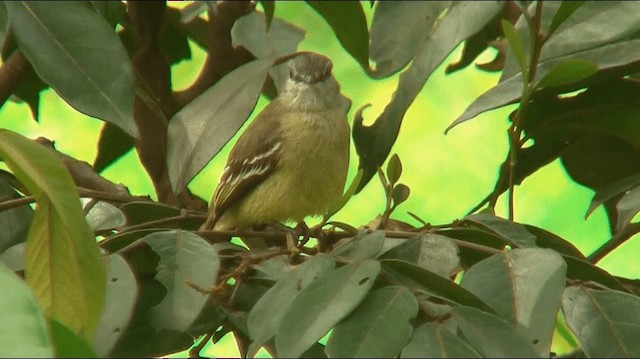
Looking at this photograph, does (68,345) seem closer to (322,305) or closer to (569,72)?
(322,305)

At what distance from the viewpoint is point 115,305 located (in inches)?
39.9

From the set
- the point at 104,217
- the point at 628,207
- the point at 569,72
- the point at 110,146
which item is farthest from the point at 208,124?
the point at 110,146

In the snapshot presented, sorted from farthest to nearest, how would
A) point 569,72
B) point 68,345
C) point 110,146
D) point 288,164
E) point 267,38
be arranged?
point 288,164
point 110,146
point 267,38
point 569,72
point 68,345

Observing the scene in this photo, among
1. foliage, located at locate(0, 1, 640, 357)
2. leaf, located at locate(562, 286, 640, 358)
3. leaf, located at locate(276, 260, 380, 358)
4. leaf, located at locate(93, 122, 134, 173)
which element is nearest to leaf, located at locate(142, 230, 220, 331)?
foliage, located at locate(0, 1, 640, 357)

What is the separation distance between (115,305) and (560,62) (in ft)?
2.21

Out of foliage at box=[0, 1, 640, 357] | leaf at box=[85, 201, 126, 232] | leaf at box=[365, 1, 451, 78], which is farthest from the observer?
leaf at box=[85, 201, 126, 232]

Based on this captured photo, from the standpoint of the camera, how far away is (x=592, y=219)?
3055 mm

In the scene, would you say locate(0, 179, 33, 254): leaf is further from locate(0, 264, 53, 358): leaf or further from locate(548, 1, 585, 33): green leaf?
locate(548, 1, 585, 33): green leaf

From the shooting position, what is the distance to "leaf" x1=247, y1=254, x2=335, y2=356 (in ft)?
3.22

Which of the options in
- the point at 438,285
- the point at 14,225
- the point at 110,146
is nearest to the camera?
the point at 438,285

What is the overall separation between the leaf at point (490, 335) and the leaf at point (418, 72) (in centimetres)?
31

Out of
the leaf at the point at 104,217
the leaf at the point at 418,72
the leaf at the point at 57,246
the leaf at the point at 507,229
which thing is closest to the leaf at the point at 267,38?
the leaf at the point at 418,72

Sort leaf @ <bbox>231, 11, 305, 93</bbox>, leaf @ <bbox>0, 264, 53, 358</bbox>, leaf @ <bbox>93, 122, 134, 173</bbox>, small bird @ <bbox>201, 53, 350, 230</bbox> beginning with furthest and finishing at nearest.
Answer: small bird @ <bbox>201, 53, 350, 230</bbox>
leaf @ <bbox>93, 122, 134, 173</bbox>
leaf @ <bbox>231, 11, 305, 93</bbox>
leaf @ <bbox>0, 264, 53, 358</bbox>

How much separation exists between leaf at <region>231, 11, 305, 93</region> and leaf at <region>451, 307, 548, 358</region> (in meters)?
0.73
